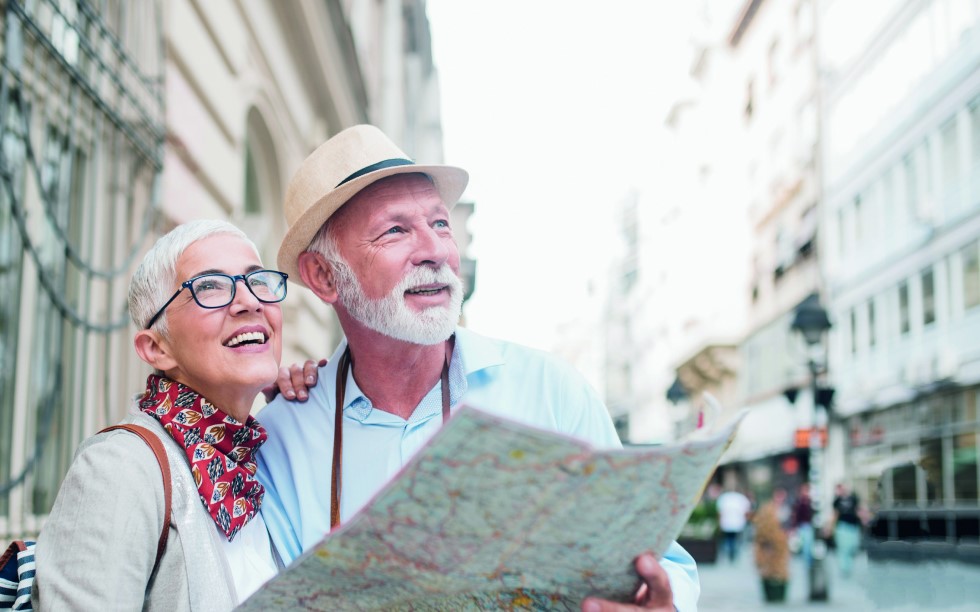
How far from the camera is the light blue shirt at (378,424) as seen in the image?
2.36m

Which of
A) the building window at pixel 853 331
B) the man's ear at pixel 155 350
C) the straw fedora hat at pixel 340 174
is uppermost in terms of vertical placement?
the building window at pixel 853 331

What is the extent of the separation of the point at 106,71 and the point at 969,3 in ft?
62.5

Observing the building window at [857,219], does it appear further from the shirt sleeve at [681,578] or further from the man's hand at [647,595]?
the man's hand at [647,595]

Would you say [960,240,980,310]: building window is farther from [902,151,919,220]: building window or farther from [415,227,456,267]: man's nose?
[415,227,456,267]: man's nose

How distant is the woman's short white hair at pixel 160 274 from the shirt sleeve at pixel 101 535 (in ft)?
1.35

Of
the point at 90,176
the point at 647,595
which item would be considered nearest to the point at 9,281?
the point at 90,176

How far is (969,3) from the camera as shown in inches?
767

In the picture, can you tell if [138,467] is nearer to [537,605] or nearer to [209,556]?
[209,556]

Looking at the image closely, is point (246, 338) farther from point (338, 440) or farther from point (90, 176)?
point (90, 176)

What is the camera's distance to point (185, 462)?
188cm

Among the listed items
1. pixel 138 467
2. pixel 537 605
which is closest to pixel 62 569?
pixel 138 467

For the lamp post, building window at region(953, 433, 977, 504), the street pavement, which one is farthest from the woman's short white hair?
building window at region(953, 433, 977, 504)

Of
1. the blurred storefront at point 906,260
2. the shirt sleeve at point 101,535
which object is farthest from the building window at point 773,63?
the shirt sleeve at point 101,535

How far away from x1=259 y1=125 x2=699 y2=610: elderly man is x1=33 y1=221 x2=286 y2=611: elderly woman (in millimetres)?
285
